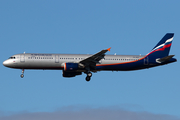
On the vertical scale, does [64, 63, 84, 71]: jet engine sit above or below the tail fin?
below

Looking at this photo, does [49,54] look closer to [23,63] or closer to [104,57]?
[23,63]

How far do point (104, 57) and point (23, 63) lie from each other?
13.9 m

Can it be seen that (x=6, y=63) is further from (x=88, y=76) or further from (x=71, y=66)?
(x=88, y=76)

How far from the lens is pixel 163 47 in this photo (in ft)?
231

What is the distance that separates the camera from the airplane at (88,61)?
63.8 meters

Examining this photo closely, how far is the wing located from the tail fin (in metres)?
10.7

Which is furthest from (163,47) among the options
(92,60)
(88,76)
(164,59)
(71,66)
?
(71,66)

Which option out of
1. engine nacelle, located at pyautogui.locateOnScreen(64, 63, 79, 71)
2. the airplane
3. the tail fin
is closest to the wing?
Result: the airplane

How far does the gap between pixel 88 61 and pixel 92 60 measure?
0.71 meters

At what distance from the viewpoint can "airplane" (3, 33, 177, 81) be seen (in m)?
63.8

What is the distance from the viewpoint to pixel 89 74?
65875mm

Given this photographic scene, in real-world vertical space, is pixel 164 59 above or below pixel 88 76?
above

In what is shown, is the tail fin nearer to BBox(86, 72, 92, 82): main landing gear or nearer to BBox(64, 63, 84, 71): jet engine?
BBox(86, 72, 92, 82): main landing gear

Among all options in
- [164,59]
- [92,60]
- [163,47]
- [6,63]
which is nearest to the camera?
[92,60]
